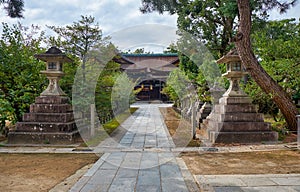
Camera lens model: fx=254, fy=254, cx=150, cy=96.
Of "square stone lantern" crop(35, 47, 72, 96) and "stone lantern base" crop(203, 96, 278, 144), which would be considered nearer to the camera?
"stone lantern base" crop(203, 96, 278, 144)

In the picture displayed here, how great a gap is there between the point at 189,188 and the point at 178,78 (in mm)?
11404

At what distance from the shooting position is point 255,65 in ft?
22.6

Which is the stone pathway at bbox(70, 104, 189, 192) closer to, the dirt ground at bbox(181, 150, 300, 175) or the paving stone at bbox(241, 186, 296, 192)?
the dirt ground at bbox(181, 150, 300, 175)

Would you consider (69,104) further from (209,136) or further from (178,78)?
(178,78)

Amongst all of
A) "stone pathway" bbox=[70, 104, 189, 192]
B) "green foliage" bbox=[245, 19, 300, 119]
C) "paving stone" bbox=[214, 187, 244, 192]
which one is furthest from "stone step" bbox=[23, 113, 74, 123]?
"green foliage" bbox=[245, 19, 300, 119]

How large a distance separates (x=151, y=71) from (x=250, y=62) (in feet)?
63.9

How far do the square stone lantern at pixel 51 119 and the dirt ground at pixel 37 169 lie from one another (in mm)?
1149

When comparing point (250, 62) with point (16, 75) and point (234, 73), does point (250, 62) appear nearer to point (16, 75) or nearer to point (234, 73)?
point (234, 73)

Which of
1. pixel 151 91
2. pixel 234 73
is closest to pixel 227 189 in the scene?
pixel 234 73

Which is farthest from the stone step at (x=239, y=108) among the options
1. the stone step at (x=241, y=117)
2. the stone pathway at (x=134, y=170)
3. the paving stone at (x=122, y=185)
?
the paving stone at (x=122, y=185)

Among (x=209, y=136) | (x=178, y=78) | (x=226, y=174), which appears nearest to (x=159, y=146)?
(x=209, y=136)

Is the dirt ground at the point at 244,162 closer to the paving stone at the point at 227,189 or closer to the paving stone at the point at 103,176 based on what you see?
the paving stone at the point at 227,189

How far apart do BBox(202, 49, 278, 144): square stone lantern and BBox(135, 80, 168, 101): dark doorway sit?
70.7 ft

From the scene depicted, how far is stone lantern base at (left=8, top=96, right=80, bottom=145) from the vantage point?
250 inches
